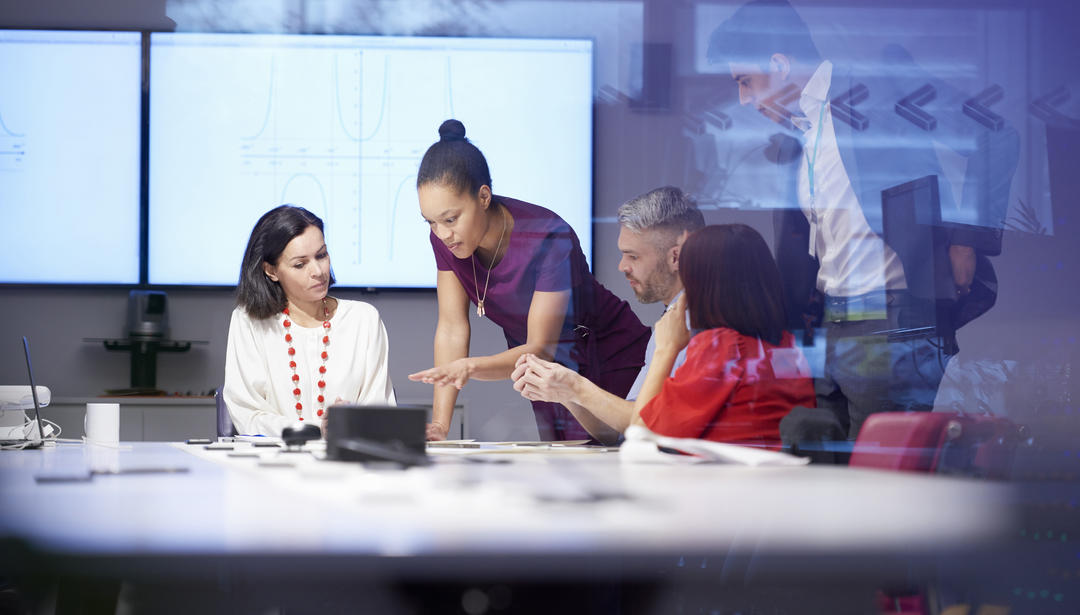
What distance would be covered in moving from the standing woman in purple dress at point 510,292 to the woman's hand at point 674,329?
0.70m

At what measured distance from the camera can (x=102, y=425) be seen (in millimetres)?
1757

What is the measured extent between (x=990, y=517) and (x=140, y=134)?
3.49m

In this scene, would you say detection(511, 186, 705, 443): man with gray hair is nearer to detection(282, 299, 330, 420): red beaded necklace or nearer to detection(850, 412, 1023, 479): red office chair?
detection(850, 412, 1023, 479): red office chair

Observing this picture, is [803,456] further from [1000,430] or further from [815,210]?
[815,210]

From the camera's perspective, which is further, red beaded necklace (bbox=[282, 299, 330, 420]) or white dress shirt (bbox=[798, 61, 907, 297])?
white dress shirt (bbox=[798, 61, 907, 297])

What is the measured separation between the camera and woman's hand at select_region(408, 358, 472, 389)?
2.79 metres

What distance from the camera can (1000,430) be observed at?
1.25 metres

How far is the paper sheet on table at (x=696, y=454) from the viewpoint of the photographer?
3.74 ft

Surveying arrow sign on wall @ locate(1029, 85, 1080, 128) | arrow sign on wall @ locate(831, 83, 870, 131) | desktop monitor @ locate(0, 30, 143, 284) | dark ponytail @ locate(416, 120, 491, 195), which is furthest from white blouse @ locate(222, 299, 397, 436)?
arrow sign on wall @ locate(1029, 85, 1080, 128)

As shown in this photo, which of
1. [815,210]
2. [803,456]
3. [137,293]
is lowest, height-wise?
[803,456]

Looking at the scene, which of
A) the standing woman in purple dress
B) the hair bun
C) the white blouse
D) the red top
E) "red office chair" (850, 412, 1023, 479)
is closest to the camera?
"red office chair" (850, 412, 1023, 479)

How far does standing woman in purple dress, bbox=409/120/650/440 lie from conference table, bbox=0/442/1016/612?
1.66 m

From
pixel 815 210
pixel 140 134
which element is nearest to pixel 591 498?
pixel 815 210

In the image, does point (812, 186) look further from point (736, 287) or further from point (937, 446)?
point (937, 446)
